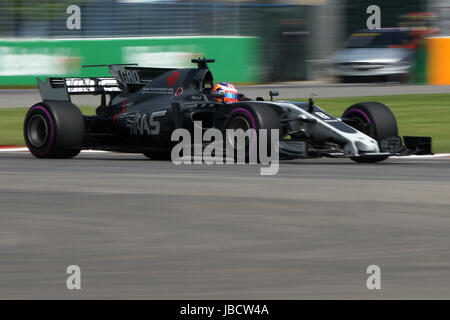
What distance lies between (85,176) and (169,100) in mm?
2211

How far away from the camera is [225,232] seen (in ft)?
24.8

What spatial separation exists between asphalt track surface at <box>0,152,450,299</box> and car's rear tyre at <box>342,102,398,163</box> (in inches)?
29.5

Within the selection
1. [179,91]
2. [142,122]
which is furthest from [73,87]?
[179,91]

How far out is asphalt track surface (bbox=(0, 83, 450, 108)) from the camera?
24.7 metres

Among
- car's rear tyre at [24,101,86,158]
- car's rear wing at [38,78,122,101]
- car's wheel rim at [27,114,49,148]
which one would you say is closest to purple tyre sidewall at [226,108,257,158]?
car's rear tyre at [24,101,86,158]

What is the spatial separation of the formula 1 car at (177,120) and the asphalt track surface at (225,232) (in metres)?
0.45

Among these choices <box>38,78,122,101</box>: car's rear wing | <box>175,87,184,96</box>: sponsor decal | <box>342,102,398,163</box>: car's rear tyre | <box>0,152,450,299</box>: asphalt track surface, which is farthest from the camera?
<box>38,78,122,101</box>: car's rear wing

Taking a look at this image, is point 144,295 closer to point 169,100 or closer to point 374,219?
point 374,219

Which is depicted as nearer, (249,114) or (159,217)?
(159,217)

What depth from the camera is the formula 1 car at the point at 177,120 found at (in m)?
11.8

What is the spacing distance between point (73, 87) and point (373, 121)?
4.12 m

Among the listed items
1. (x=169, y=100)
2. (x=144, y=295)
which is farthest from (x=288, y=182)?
(x=144, y=295)

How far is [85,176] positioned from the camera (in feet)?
36.2

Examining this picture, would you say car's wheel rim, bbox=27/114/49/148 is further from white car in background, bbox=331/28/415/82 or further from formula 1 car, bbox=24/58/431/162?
white car in background, bbox=331/28/415/82
